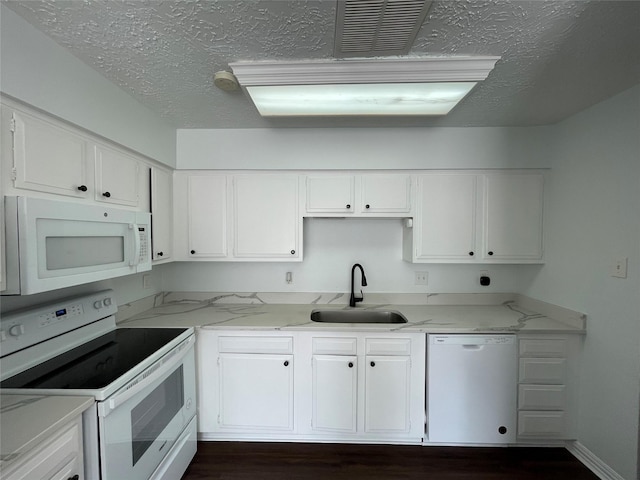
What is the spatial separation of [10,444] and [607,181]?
310 cm

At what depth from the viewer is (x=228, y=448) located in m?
1.90

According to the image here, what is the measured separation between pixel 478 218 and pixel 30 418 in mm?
2783

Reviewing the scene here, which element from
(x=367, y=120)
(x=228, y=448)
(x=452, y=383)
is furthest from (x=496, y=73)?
(x=228, y=448)

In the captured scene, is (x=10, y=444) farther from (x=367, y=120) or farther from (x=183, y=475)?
(x=367, y=120)

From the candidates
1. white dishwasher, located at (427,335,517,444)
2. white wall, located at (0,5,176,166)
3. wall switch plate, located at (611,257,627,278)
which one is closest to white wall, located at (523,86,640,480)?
wall switch plate, located at (611,257,627,278)

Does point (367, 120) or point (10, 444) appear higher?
point (367, 120)

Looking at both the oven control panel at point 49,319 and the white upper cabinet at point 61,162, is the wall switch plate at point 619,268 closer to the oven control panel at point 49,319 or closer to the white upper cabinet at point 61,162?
the white upper cabinet at point 61,162

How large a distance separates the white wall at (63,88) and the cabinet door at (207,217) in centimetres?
47

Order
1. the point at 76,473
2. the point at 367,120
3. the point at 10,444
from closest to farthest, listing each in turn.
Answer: the point at 10,444 → the point at 76,473 → the point at 367,120

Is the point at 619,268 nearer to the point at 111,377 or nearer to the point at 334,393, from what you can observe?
the point at 334,393

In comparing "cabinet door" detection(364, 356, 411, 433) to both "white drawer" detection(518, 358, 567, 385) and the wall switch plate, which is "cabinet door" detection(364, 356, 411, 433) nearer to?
"white drawer" detection(518, 358, 567, 385)

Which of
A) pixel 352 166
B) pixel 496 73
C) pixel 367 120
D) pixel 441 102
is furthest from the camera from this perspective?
pixel 352 166

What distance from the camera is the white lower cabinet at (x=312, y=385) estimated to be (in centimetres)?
188

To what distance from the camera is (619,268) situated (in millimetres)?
1594
